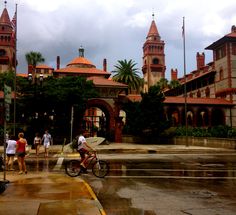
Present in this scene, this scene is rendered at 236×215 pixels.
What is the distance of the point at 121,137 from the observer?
1738 inches

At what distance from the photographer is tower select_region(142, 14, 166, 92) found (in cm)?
10381

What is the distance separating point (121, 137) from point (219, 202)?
118 ft

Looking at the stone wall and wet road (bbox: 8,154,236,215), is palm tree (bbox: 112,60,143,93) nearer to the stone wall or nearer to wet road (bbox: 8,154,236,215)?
the stone wall

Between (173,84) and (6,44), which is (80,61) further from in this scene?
(173,84)

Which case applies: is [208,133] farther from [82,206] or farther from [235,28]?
[82,206]

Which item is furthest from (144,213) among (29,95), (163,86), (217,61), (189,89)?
(163,86)

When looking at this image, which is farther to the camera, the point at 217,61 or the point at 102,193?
the point at 217,61

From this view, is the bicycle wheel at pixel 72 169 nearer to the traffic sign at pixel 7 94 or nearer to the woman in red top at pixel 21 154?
the woman in red top at pixel 21 154

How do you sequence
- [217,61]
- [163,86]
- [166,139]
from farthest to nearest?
[163,86]
[217,61]
[166,139]

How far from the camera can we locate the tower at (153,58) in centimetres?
10381

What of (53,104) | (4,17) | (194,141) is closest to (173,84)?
(194,141)

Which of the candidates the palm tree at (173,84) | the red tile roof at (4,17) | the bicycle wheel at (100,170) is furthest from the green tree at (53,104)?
the red tile roof at (4,17)

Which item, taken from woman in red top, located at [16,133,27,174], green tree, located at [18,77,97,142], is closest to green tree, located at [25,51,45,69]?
green tree, located at [18,77,97,142]

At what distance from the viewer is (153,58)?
105750 mm
